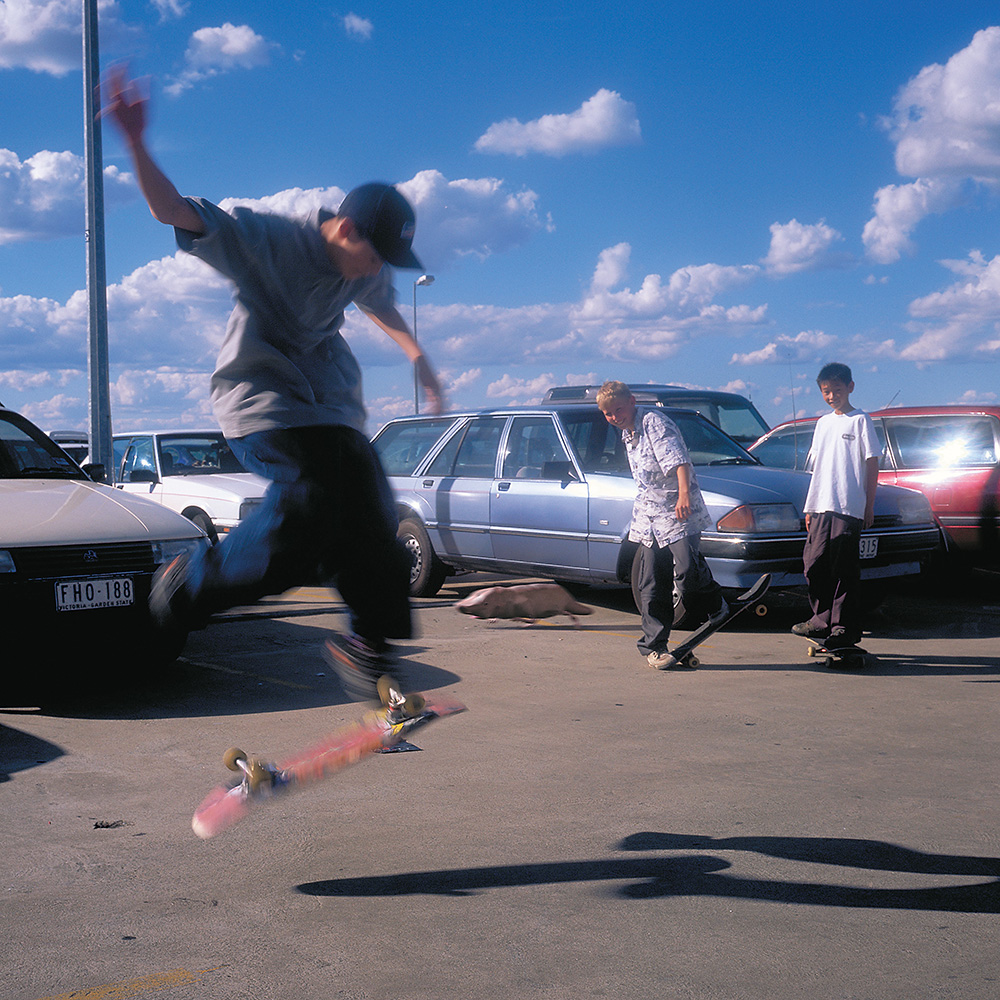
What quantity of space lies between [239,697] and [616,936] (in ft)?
11.0

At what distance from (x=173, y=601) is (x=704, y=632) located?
168 inches

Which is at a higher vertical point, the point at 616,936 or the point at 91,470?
the point at 91,470

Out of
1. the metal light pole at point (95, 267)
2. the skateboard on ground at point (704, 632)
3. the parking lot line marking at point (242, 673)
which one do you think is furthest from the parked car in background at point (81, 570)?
the metal light pole at point (95, 267)

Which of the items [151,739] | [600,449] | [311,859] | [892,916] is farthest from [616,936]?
[600,449]

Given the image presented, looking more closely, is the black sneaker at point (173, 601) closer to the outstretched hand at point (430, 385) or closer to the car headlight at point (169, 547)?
the outstretched hand at point (430, 385)

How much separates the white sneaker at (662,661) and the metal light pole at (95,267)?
7.32 meters

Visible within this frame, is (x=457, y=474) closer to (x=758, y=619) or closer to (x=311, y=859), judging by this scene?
(x=758, y=619)

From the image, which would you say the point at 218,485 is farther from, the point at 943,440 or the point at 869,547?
the point at 943,440

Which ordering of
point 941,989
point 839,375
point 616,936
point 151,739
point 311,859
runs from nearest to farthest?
point 941,989 < point 616,936 < point 311,859 < point 151,739 < point 839,375

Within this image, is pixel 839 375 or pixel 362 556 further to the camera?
pixel 839 375

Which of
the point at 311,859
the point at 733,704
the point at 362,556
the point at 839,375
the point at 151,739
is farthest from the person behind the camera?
the point at 839,375

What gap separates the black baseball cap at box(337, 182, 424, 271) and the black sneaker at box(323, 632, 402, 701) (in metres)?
1.16

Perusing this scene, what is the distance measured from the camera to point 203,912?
2.89 m

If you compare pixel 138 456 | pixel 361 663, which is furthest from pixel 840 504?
pixel 138 456
